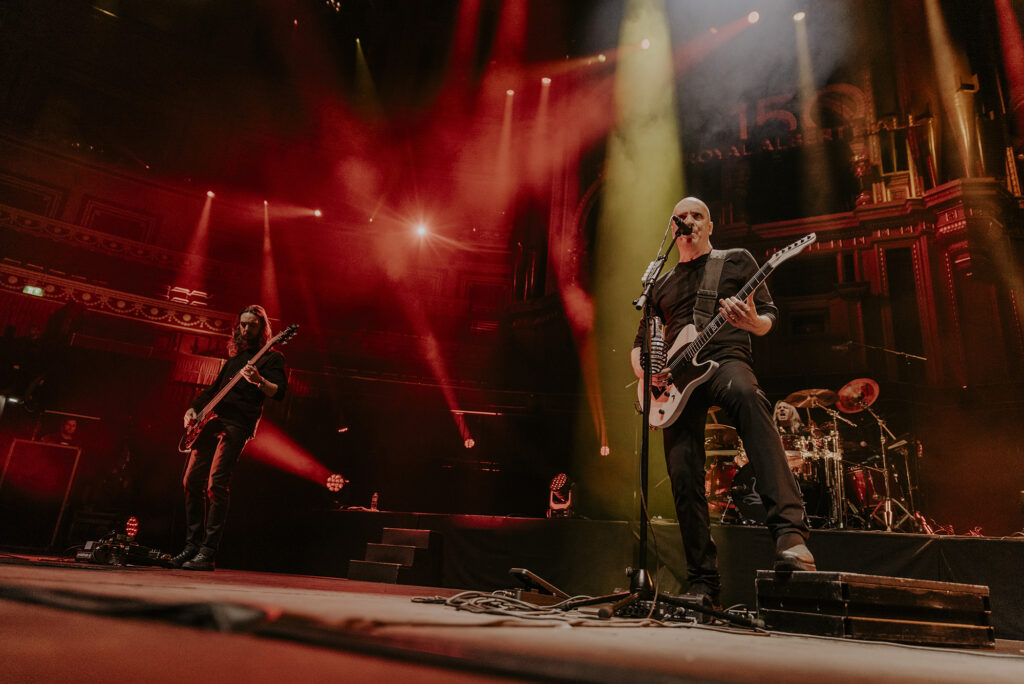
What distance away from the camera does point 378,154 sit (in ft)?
42.1

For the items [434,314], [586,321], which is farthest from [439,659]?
[434,314]

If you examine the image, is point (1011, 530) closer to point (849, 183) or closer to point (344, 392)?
point (849, 183)

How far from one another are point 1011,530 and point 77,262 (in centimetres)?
1478

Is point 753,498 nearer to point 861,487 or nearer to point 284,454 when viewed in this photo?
point 861,487

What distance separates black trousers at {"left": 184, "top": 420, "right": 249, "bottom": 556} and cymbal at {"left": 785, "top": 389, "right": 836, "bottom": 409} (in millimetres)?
5409

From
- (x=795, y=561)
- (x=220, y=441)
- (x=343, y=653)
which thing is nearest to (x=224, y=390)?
(x=220, y=441)

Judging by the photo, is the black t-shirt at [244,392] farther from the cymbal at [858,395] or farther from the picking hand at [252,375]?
the cymbal at [858,395]

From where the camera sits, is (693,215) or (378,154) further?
(378,154)

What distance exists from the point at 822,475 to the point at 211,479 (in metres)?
5.50

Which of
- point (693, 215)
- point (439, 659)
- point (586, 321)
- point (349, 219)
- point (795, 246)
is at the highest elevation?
point (349, 219)

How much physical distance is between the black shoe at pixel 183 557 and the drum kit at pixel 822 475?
15.1 feet

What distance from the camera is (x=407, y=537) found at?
5.22 metres

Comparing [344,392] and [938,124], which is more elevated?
[938,124]

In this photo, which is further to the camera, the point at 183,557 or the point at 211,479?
the point at 211,479
